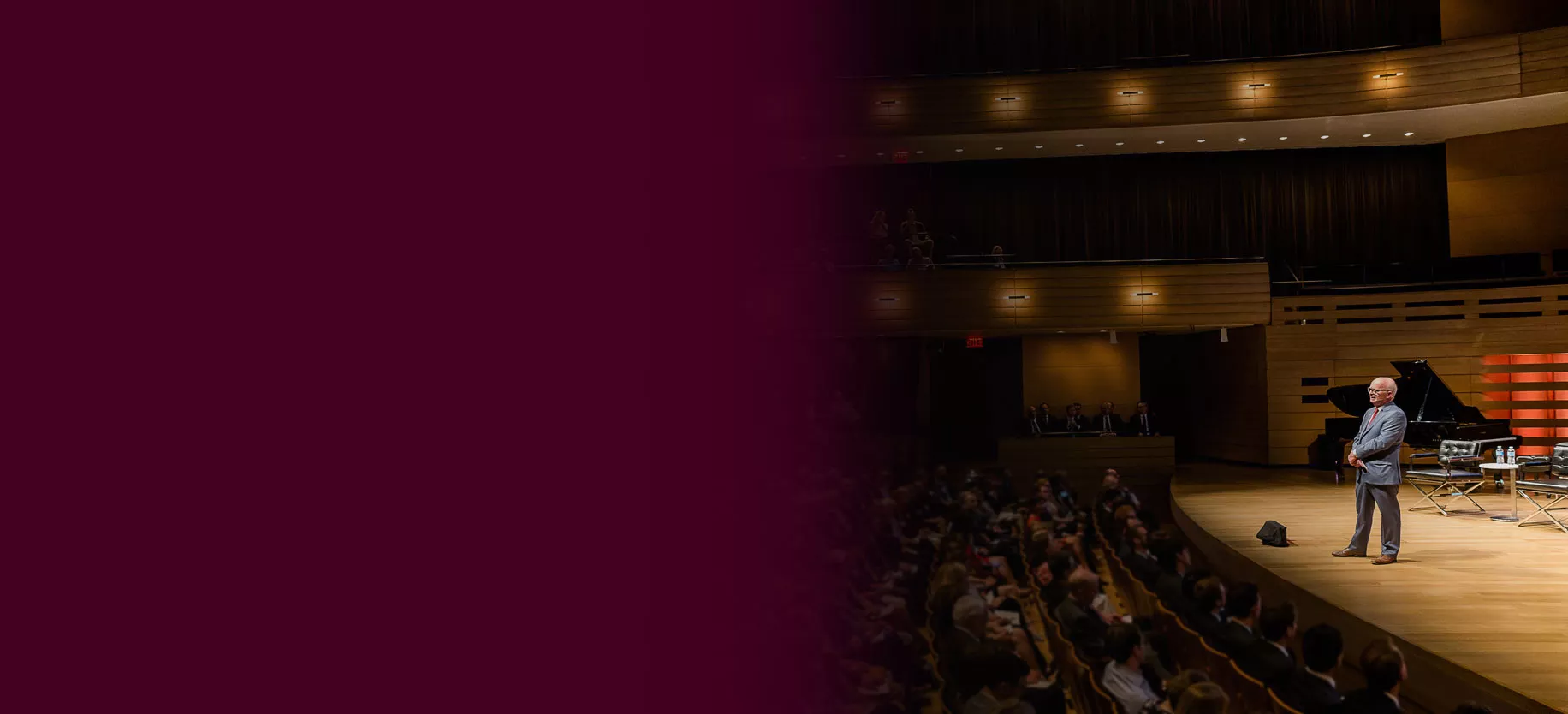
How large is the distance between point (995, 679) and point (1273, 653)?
3.61 feet

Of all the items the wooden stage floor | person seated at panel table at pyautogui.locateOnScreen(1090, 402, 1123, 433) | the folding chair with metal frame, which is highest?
person seated at panel table at pyautogui.locateOnScreen(1090, 402, 1123, 433)

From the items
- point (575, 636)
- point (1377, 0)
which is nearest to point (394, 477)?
point (575, 636)

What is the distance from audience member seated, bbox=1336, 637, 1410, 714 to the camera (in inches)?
126

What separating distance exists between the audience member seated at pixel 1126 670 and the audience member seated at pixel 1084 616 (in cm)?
17

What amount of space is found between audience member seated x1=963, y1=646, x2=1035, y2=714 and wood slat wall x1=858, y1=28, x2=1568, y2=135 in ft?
40.8

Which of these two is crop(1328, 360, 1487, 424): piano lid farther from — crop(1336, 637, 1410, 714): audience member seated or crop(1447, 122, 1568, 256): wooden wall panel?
crop(1447, 122, 1568, 256): wooden wall panel

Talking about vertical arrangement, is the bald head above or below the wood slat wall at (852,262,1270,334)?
below

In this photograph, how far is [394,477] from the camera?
1.72 feet

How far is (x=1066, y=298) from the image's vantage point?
13930 millimetres

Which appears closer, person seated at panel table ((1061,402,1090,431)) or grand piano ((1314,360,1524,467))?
grand piano ((1314,360,1524,467))

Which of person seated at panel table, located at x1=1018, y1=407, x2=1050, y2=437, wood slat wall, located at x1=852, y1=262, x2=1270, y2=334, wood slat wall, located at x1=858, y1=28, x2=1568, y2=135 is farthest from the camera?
person seated at panel table, located at x1=1018, y1=407, x2=1050, y2=437

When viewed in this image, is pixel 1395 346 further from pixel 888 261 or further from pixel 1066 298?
pixel 888 261

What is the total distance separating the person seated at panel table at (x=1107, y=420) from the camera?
14773 mm

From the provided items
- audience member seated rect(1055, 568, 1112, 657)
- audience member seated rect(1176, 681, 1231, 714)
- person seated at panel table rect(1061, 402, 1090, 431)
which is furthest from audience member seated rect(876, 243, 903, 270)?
audience member seated rect(1176, 681, 1231, 714)
